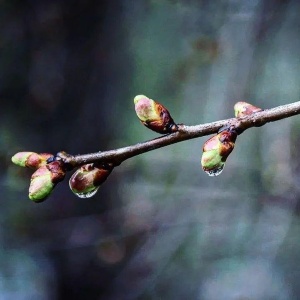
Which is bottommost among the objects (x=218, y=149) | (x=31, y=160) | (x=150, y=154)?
(x=218, y=149)

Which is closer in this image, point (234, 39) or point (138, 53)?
point (234, 39)

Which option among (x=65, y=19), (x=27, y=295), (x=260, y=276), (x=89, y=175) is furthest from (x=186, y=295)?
(x=89, y=175)

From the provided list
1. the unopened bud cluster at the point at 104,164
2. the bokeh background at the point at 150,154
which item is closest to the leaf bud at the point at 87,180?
the unopened bud cluster at the point at 104,164

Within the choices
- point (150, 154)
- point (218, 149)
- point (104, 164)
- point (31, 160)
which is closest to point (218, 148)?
point (218, 149)

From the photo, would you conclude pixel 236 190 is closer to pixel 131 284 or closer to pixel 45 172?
pixel 131 284

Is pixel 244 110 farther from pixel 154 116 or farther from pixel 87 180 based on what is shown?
pixel 87 180

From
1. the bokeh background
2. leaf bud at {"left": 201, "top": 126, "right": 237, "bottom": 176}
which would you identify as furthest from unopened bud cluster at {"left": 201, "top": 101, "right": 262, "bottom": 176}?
the bokeh background
